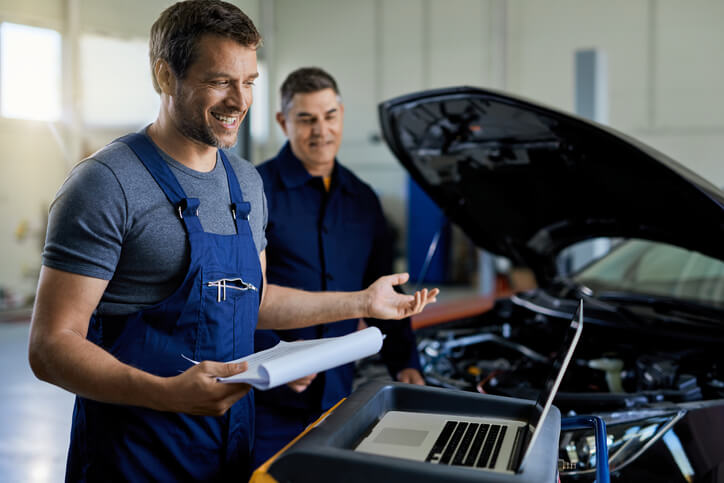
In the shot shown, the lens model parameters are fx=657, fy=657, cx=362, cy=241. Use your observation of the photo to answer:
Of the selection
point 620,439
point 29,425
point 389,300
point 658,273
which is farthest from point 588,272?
point 29,425

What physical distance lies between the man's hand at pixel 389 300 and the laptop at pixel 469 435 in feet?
1.09

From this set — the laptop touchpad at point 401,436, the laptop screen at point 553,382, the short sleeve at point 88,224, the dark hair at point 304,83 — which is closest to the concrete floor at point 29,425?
the dark hair at point 304,83

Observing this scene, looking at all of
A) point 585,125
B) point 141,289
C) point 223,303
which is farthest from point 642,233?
point 141,289

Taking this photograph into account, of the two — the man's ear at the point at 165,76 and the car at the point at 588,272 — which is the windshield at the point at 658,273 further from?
the man's ear at the point at 165,76

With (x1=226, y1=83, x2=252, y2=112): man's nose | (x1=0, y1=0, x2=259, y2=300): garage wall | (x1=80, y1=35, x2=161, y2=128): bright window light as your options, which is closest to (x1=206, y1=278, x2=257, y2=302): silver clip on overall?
(x1=226, y1=83, x2=252, y2=112): man's nose

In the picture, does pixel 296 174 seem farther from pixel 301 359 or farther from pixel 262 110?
pixel 262 110

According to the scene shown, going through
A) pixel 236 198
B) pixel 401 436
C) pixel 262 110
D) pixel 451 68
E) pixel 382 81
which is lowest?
pixel 401 436

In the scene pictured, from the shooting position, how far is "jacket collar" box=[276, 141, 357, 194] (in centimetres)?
202

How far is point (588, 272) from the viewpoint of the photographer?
2.80 metres

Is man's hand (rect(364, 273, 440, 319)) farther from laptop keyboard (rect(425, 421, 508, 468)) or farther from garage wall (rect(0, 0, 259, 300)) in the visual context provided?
garage wall (rect(0, 0, 259, 300))

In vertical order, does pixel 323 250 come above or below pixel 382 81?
below

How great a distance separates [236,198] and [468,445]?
26.6 inches

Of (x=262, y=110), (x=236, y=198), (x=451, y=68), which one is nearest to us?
(x=236, y=198)

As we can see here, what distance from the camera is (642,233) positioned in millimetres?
2094
